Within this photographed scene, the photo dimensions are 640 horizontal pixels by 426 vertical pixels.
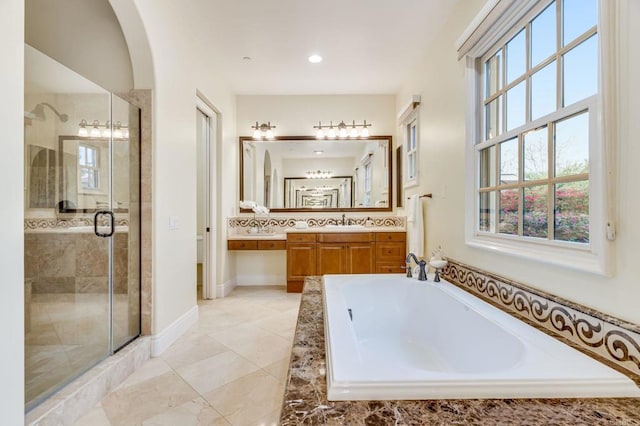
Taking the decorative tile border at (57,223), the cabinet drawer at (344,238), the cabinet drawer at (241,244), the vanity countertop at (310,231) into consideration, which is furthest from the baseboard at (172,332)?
the cabinet drawer at (344,238)

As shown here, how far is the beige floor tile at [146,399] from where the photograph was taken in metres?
1.52

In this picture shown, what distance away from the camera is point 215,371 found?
6.43ft

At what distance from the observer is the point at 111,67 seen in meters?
2.28

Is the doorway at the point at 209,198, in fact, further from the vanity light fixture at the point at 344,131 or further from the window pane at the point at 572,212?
the window pane at the point at 572,212

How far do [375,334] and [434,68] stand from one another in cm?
241

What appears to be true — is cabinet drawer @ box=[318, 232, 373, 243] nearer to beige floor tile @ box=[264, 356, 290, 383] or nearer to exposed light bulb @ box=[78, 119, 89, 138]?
beige floor tile @ box=[264, 356, 290, 383]

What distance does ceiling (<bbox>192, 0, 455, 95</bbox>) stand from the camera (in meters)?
2.41

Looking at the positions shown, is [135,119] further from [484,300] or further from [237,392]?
[484,300]

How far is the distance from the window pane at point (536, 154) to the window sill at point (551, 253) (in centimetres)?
36

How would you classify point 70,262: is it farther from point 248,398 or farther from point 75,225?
point 248,398

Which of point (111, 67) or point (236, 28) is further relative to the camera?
point (236, 28)

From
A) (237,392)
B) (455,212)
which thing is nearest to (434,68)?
(455,212)

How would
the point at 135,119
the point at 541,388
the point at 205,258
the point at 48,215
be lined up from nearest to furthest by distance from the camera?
1. the point at 541,388
2. the point at 48,215
3. the point at 135,119
4. the point at 205,258

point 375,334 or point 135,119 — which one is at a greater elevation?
point 135,119
